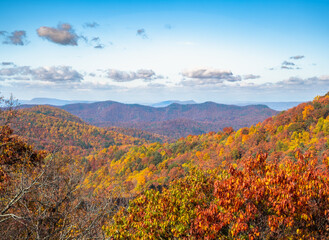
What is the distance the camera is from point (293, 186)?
23.9 feet

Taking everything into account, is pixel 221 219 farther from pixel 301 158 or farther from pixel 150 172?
pixel 150 172

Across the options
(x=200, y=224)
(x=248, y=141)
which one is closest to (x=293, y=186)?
(x=200, y=224)

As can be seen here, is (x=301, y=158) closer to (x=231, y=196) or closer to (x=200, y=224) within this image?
(x=231, y=196)

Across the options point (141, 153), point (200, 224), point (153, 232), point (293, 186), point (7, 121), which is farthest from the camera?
point (141, 153)

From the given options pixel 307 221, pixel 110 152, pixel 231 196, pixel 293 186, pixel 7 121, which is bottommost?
pixel 110 152

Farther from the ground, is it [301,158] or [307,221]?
[301,158]

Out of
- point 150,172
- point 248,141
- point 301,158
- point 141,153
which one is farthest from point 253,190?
point 141,153

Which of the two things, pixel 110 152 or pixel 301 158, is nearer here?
pixel 301 158

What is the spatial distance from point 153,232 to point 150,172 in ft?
335

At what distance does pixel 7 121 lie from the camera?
15469 mm

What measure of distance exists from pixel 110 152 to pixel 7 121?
170534 mm

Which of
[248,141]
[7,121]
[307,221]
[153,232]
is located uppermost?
[7,121]

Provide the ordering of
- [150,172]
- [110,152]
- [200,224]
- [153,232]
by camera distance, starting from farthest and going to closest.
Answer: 1. [110,152]
2. [150,172]
3. [153,232]
4. [200,224]

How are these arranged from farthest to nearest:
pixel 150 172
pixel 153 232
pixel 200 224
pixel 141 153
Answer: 1. pixel 141 153
2. pixel 150 172
3. pixel 153 232
4. pixel 200 224
